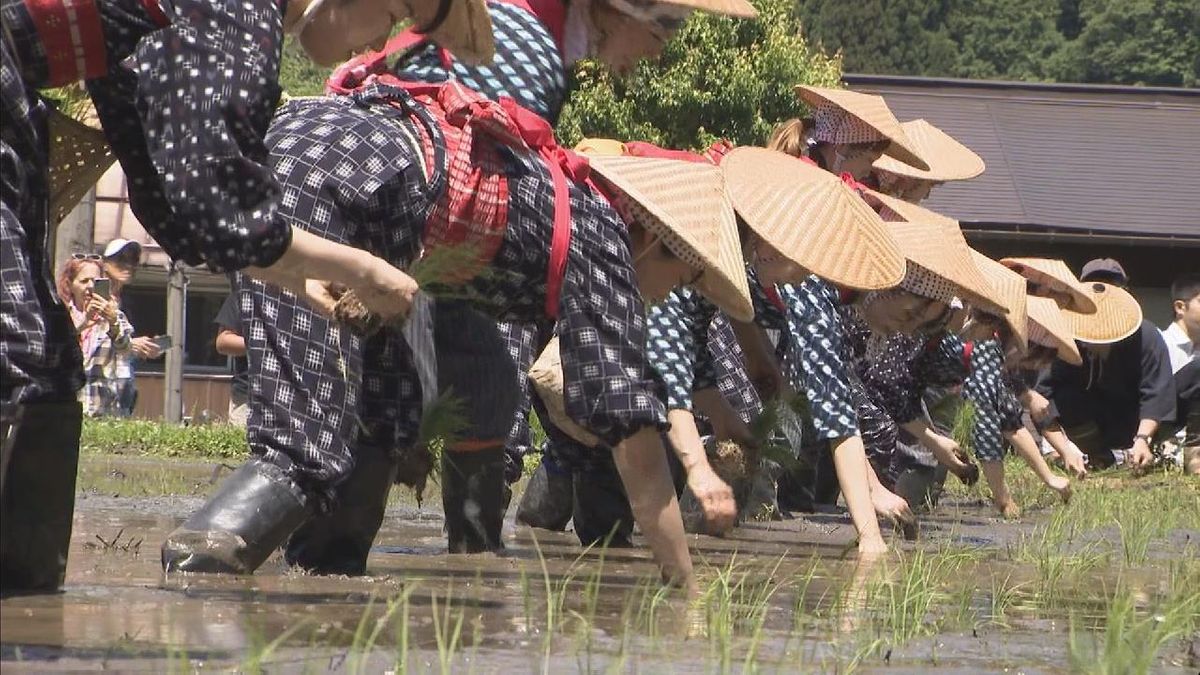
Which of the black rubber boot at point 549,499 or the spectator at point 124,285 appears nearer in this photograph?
the black rubber boot at point 549,499

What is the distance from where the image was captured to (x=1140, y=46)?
77.4 m

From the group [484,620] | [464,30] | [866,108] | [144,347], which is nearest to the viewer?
[484,620]

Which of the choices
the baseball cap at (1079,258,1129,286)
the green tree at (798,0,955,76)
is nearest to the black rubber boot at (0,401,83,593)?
the baseball cap at (1079,258,1129,286)

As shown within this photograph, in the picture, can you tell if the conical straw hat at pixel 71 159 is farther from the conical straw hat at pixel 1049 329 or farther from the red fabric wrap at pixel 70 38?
the conical straw hat at pixel 1049 329

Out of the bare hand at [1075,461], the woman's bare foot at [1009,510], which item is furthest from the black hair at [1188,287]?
the woman's bare foot at [1009,510]

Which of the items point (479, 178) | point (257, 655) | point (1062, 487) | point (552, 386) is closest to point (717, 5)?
point (552, 386)

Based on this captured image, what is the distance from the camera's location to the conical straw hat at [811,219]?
655 cm

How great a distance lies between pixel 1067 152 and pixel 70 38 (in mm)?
24096

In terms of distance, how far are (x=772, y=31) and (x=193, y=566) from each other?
1746 centimetres

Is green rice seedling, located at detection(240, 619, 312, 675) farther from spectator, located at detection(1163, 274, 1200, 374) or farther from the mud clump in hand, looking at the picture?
spectator, located at detection(1163, 274, 1200, 374)

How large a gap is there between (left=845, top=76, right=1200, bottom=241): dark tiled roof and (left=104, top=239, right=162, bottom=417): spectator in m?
10.8

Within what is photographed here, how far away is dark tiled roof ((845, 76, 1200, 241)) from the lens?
24000 mm

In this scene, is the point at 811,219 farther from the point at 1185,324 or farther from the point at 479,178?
the point at 1185,324

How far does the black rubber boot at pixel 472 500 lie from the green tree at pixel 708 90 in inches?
563
